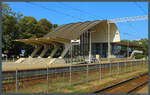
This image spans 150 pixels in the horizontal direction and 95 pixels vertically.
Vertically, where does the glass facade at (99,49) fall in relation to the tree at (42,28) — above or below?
below

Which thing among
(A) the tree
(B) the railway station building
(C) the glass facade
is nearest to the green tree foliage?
(A) the tree

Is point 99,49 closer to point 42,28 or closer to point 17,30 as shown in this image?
point 42,28

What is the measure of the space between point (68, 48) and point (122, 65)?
1723 cm

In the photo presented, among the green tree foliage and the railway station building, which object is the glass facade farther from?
the green tree foliage

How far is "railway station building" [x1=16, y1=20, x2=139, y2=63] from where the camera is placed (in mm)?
42487

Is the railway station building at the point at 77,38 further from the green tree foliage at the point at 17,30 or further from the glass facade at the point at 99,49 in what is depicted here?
the green tree foliage at the point at 17,30

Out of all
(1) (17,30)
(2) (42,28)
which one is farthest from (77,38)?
(2) (42,28)

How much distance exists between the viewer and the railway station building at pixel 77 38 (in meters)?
42.5

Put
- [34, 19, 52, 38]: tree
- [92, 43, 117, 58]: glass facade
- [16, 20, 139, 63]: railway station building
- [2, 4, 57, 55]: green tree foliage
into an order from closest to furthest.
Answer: [16, 20, 139, 63]: railway station building
[2, 4, 57, 55]: green tree foliage
[34, 19, 52, 38]: tree
[92, 43, 117, 58]: glass facade

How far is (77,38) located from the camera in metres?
44.7

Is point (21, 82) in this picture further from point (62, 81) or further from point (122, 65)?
point (122, 65)

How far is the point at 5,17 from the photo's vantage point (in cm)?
4444

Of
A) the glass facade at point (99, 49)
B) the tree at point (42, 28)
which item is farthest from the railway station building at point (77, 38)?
the tree at point (42, 28)

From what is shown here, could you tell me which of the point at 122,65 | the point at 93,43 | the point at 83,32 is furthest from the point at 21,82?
the point at 93,43
